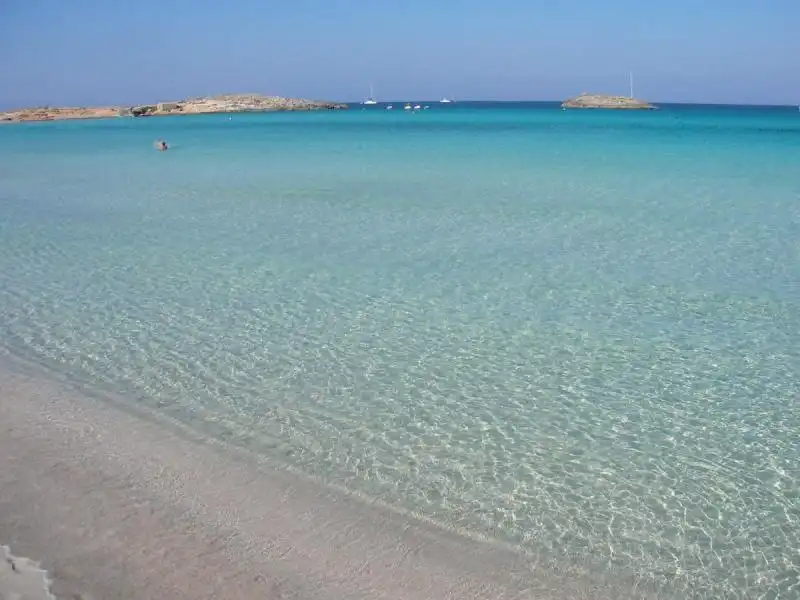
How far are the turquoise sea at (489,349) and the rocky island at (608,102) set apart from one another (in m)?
128

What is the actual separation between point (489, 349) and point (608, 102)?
144m

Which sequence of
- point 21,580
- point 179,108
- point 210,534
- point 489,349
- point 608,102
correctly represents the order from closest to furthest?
point 21,580
point 210,534
point 489,349
point 179,108
point 608,102

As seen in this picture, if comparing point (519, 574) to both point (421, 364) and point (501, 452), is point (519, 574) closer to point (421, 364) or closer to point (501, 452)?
point (501, 452)

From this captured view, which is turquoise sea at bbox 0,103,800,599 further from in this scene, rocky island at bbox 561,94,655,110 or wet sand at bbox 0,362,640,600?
rocky island at bbox 561,94,655,110

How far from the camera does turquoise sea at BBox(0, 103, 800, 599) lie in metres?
5.51

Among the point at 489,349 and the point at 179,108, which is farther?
the point at 179,108

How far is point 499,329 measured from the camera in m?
9.37

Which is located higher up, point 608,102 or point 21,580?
point 608,102

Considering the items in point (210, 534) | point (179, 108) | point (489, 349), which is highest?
point (179, 108)

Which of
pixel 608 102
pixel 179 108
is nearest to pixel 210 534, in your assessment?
pixel 179 108

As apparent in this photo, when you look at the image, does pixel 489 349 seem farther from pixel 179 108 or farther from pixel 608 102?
pixel 608 102

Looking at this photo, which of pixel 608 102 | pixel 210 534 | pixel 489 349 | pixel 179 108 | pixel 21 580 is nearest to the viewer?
pixel 21 580

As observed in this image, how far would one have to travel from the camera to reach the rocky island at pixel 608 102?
138750 millimetres

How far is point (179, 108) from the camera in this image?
12300 centimetres
